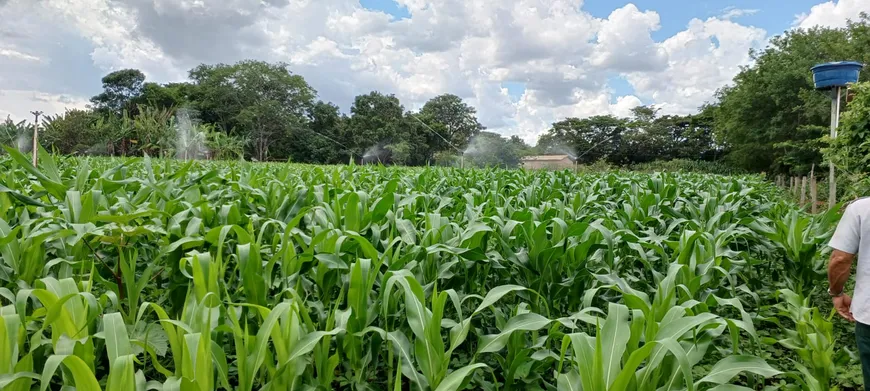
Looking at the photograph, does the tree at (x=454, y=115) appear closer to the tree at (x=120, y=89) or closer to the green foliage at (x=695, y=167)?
the green foliage at (x=695, y=167)

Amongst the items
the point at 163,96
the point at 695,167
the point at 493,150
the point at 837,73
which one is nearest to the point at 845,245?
the point at 837,73

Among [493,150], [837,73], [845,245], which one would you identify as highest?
[493,150]

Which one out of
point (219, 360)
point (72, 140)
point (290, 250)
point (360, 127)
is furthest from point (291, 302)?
point (72, 140)

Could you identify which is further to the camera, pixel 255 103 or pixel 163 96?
pixel 163 96

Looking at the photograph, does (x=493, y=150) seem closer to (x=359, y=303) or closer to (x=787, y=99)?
(x=787, y=99)

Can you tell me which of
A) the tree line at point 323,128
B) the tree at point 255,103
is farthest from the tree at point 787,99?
the tree at point 255,103

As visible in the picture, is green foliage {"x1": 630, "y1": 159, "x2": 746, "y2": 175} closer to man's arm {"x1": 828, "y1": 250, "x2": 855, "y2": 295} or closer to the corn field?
man's arm {"x1": 828, "y1": 250, "x2": 855, "y2": 295}

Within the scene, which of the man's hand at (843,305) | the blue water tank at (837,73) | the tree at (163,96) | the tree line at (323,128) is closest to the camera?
the man's hand at (843,305)

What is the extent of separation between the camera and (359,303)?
152cm

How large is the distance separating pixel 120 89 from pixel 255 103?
17289 mm

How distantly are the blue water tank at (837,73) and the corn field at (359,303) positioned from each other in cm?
521

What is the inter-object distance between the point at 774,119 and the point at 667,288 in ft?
88.4

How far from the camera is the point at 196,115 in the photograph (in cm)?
4528

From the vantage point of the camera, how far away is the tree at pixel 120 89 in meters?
50.7
